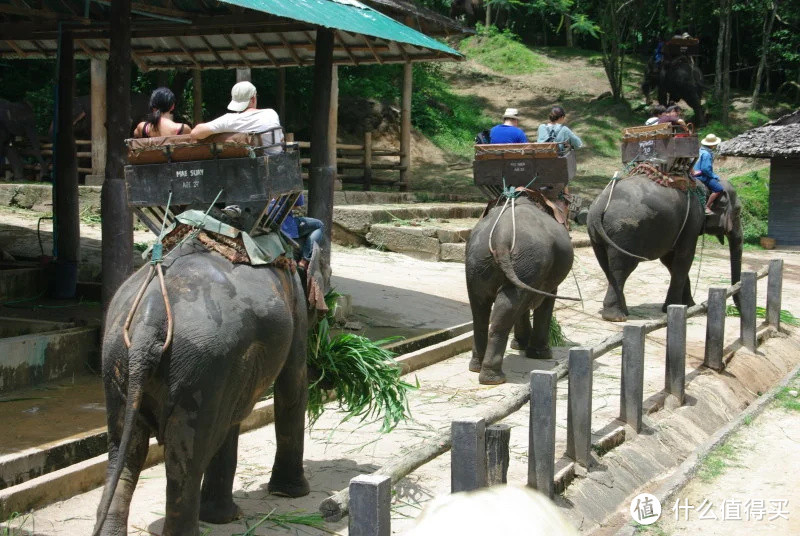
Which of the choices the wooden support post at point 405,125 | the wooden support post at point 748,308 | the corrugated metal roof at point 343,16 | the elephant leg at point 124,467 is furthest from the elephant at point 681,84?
the elephant leg at point 124,467

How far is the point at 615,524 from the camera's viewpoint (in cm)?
615

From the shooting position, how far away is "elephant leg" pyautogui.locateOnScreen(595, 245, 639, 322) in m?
11.6

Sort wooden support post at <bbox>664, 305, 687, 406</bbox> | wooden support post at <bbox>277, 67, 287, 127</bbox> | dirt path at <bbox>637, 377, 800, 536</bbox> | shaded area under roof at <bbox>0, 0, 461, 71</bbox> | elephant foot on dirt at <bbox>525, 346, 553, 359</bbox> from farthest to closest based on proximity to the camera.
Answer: wooden support post at <bbox>277, 67, 287, 127</bbox>, elephant foot on dirt at <bbox>525, 346, 553, 359</bbox>, shaded area under roof at <bbox>0, 0, 461, 71</bbox>, wooden support post at <bbox>664, 305, 687, 406</bbox>, dirt path at <bbox>637, 377, 800, 536</bbox>

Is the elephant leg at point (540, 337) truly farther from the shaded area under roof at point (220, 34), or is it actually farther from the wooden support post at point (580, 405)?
the wooden support post at point (580, 405)

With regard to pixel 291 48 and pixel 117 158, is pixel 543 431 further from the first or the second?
pixel 291 48

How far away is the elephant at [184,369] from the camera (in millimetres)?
4301

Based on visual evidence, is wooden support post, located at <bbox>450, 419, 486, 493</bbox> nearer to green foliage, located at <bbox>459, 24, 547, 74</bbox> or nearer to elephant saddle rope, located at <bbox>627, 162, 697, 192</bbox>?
elephant saddle rope, located at <bbox>627, 162, 697, 192</bbox>

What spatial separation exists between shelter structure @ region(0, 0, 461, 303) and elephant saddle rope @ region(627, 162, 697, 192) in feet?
9.20

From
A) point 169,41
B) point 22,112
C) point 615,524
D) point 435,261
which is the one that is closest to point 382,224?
point 435,261

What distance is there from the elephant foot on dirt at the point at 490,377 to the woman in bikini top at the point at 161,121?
3.67 m

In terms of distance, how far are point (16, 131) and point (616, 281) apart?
11103 mm

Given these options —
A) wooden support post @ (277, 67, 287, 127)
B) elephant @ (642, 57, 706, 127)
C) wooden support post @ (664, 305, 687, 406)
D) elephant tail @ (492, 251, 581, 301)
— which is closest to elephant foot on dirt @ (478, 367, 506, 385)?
elephant tail @ (492, 251, 581, 301)

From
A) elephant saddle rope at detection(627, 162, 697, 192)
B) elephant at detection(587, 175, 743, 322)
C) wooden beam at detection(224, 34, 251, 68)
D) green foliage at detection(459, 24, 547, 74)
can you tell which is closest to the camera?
wooden beam at detection(224, 34, 251, 68)

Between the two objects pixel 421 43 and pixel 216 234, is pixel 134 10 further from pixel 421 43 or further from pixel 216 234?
pixel 216 234
